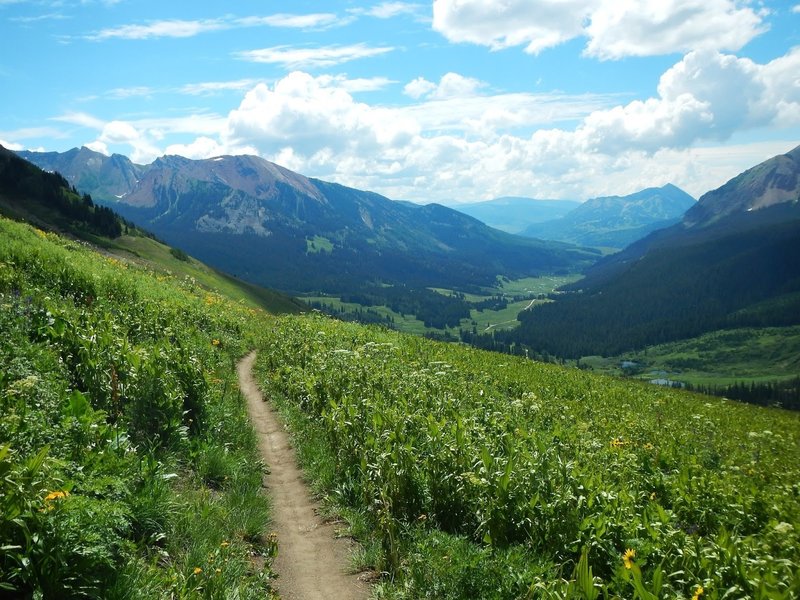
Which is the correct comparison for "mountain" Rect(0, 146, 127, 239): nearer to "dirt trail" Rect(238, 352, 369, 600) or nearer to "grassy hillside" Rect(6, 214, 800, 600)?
"grassy hillside" Rect(6, 214, 800, 600)

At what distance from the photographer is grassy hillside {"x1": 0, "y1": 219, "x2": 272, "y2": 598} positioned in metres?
4.59

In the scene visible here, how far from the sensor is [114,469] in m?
6.24

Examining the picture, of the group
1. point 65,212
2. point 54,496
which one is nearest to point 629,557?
point 54,496

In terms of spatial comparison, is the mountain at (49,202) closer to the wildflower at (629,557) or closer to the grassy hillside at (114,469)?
the grassy hillside at (114,469)

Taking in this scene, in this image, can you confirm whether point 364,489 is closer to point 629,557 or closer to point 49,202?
point 629,557

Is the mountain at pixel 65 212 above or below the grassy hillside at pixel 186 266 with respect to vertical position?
above

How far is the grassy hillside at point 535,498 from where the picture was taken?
5.40 meters

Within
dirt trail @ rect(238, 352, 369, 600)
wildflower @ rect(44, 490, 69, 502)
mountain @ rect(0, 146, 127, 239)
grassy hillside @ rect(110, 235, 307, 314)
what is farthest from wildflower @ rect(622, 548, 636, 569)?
mountain @ rect(0, 146, 127, 239)

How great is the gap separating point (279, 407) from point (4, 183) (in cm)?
12233

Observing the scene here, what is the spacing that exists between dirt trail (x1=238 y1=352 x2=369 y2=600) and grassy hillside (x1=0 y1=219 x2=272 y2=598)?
1.31 feet

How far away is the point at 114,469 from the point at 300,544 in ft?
10.1

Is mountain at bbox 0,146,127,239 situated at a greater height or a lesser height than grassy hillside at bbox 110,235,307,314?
greater

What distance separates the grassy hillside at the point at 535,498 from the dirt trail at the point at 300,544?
41 cm

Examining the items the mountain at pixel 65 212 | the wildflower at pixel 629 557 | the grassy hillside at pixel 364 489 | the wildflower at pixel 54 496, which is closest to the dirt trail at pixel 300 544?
the grassy hillside at pixel 364 489
